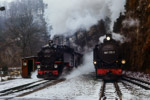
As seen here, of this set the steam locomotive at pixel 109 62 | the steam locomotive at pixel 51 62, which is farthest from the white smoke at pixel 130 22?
the steam locomotive at pixel 51 62

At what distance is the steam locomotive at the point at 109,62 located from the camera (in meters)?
15.7

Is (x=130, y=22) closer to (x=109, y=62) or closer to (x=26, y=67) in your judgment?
(x=109, y=62)

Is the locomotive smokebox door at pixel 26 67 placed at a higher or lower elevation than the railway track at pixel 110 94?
higher

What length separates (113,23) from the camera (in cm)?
2069

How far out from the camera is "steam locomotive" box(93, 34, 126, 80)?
51.6 feet

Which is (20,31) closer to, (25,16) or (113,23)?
(25,16)

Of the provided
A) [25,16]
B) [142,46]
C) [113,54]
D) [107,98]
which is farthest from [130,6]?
[107,98]

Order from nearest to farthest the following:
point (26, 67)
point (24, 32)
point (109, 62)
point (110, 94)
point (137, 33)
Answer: point (110, 94)
point (109, 62)
point (26, 67)
point (137, 33)
point (24, 32)

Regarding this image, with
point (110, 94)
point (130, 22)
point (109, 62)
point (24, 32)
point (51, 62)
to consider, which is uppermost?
point (24, 32)

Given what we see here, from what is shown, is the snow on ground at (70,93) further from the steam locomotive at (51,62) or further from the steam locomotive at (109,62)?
the steam locomotive at (51,62)

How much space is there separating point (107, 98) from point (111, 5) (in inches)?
511

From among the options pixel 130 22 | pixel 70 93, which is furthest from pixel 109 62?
pixel 130 22

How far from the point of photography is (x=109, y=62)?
15.9 meters

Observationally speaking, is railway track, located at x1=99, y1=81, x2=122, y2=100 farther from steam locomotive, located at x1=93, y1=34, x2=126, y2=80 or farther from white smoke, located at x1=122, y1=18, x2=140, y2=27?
white smoke, located at x1=122, y1=18, x2=140, y2=27
